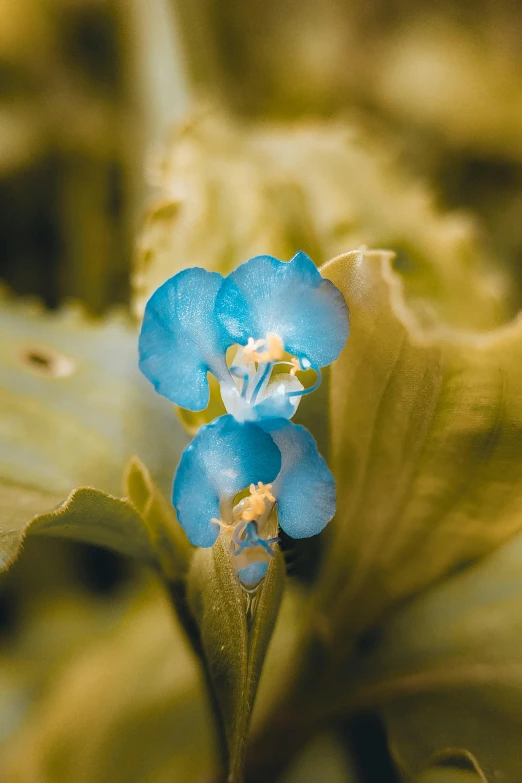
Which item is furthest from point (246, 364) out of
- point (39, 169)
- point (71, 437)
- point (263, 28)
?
point (263, 28)

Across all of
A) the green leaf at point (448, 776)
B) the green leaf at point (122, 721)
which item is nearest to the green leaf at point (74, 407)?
the green leaf at point (122, 721)

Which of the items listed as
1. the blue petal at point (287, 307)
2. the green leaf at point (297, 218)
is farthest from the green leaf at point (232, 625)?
the green leaf at point (297, 218)

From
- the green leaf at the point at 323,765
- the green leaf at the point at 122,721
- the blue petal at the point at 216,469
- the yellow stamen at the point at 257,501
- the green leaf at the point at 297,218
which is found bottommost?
the green leaf at the point at 323,765

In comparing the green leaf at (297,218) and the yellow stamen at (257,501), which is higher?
the green leaf at (297,218)

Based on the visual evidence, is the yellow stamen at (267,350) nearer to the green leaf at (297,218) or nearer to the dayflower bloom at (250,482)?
the dayflower bloom at (250,482)

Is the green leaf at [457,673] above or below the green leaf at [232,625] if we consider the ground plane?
below

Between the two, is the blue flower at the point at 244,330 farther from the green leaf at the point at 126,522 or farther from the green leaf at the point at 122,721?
the green leaf at the point at 122,721

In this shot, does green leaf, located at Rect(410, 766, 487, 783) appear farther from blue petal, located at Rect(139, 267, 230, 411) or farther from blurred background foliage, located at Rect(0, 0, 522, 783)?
blue petal, located at Rect(139, 267, 230, 411)

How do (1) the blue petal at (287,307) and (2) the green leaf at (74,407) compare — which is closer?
(1) the blue petal at (287,307)

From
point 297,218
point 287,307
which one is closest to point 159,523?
point 287,307
